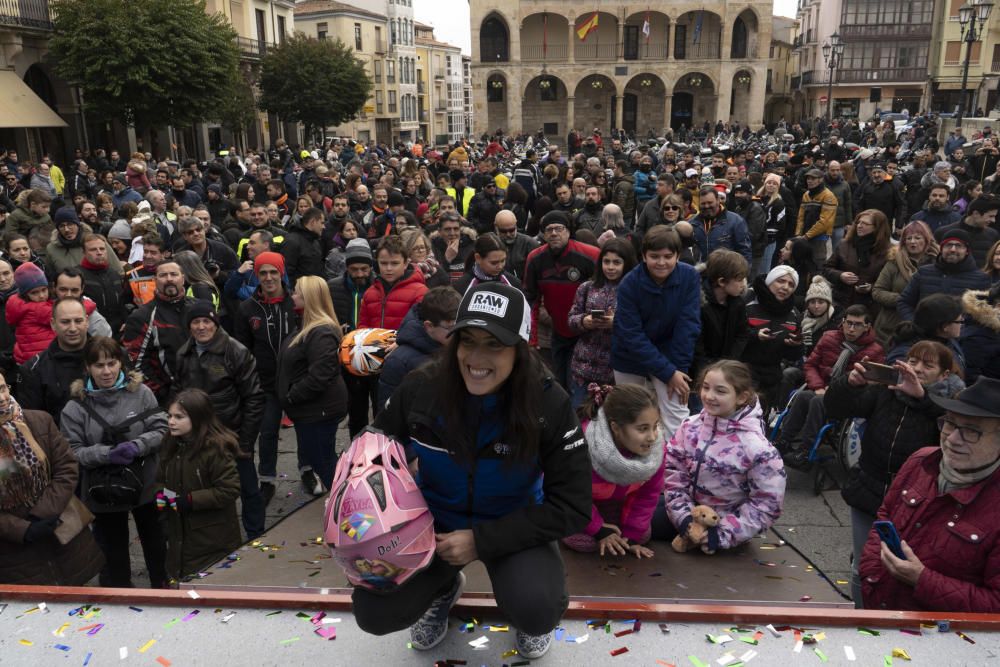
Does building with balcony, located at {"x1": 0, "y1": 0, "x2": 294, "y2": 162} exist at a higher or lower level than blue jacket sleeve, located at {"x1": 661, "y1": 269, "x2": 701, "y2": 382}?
higher

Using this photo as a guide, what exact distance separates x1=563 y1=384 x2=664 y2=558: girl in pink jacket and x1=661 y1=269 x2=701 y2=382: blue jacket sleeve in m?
1.66

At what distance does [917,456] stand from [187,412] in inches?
143

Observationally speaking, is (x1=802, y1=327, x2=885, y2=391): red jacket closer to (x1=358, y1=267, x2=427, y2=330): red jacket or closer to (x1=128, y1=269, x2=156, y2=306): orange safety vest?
(x1=358, y1=267, x2=427, y2=330): red jacket

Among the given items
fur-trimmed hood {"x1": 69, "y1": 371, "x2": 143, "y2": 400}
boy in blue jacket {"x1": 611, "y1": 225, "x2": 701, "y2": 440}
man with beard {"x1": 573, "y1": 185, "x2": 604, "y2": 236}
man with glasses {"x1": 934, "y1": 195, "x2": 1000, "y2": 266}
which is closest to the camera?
fur-trimmed hood {"x1": 69, "y1": 371, "x2": 143, "y2": 400}

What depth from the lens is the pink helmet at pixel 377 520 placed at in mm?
2225

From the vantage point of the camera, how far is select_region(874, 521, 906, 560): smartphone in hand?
287 cm

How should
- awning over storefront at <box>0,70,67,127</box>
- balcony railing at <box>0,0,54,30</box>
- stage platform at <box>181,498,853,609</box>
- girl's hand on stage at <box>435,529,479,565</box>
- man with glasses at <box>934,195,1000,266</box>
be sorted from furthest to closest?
balcony railing at <box>0,0,54,30</box>
awning over storefront at <box>0,70,67,127</box>
man with glasses at <box>934,195,1000,266</box>
stage platform at <box>181,498,853,609</box>
girl's hand on stage at <box>435,529,479,565</box>

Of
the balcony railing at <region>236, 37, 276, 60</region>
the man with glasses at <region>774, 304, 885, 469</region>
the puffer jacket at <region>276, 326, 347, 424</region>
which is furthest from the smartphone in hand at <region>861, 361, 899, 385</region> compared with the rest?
the balcony railing at <region>236, 37, 276, 60</region>

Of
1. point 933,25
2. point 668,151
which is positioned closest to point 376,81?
point 933,25

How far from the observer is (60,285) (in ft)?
17.6

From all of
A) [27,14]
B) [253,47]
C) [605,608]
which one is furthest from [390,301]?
[253,47]

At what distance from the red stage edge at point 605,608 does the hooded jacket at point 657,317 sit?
236cm

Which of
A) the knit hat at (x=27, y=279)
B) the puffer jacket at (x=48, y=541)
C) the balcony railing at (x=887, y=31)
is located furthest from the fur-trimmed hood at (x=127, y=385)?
the balcony railing at (x=887, y=31)

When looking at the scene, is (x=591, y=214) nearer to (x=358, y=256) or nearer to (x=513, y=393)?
(x=358, y=256)
